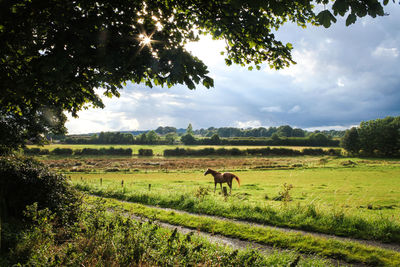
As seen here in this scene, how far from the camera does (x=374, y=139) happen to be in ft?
300

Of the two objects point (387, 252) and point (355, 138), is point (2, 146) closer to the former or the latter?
point (387, 252)

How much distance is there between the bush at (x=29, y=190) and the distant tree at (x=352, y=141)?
112 m

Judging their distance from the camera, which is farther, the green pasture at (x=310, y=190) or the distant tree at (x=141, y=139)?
the distant tree at (x=141, y=139)

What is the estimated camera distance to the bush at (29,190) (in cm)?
901

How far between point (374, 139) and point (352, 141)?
7762 millimetres

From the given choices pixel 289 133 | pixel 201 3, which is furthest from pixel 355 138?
pixel 201 3

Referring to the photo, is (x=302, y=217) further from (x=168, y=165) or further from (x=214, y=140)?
(x=214, y=140)

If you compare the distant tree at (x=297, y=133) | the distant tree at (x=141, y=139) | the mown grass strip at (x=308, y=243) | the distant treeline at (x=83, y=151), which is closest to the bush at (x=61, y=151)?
the distant treeline at (x=83, y=151)

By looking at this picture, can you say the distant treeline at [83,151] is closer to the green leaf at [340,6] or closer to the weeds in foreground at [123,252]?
the weeds in foreground at [123,252]

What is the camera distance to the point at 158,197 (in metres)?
15.8

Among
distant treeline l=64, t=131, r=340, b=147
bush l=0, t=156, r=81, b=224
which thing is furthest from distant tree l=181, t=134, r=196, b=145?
bush l=0, t=156, r=81, b=224

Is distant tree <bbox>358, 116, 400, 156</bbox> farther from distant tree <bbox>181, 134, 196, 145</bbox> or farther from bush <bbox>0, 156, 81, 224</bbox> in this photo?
bush <bbox>0, 156, 81, 224</bbox>

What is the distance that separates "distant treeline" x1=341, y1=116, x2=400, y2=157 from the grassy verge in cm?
10280

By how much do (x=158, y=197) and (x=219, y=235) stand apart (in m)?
7.98
